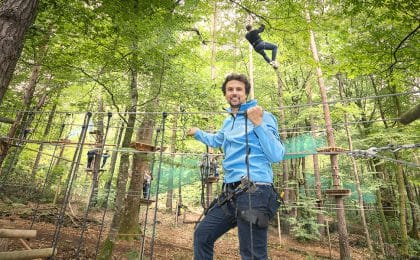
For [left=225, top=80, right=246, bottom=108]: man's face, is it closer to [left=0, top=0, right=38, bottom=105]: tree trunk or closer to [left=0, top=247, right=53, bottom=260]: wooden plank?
[left=0, top=0, right=38, bottom=105]: tree trunk

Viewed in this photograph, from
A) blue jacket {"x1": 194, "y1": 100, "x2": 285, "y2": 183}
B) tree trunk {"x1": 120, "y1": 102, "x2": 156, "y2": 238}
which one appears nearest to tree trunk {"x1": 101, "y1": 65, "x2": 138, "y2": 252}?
tree trunk {"x1": 120, "y1": 102, "x2": 156, "y2": 238}

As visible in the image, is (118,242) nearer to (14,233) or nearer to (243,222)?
(14,233)

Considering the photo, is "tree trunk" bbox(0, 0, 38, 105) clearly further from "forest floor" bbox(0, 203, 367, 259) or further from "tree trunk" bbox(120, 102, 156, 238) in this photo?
"forest floor" bbox(0, 203, 367, 259)

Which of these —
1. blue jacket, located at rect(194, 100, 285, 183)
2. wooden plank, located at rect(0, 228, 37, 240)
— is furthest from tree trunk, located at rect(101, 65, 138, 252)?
blue jacket, located at rect(194, 100, 285, 183)

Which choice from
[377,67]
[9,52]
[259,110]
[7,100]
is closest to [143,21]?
[9,52]

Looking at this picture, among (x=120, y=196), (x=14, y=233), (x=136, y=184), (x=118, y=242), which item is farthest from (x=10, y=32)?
(x=118, y=242)

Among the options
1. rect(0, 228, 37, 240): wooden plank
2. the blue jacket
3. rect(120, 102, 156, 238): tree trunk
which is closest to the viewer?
the blue jacket

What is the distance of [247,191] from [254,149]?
30cm

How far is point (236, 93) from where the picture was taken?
199 centimetres

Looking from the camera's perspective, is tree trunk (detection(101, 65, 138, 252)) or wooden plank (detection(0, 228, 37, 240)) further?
tree trunk (detection(101, 65, 138, 252))

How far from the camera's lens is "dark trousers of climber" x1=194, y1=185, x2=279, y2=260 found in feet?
4.92

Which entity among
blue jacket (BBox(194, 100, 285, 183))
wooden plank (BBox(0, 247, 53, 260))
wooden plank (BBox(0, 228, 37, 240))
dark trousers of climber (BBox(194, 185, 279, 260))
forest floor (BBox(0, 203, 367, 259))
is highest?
blue jacket (BBox(194, 100, 285, 183))

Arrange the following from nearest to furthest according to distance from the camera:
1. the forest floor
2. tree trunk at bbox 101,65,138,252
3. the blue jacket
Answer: the blue jacket < tree trunk at bbox 101,65,138,252 < the forest floor

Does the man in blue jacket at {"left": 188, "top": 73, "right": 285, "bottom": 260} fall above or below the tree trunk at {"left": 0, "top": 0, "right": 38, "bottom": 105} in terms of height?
below
